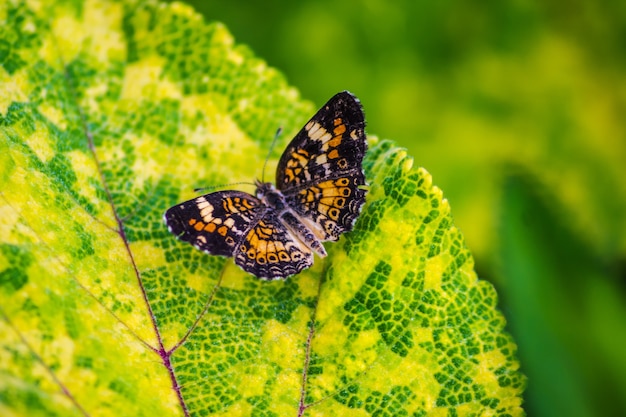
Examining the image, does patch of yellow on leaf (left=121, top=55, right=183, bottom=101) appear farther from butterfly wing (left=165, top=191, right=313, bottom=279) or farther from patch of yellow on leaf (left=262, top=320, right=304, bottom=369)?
patch of yellow on leaf (left=262, top=320, right=304, bottom=369)

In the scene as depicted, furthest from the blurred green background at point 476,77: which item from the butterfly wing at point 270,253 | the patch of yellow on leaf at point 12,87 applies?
the patch of yellow on leaf at point 12,87

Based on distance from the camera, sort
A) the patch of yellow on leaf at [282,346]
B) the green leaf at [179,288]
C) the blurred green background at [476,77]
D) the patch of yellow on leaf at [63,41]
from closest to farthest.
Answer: the green leaf at [179,288], the patch of yellow on leaf at [282,346], the patch of yellow on leaf at [63,41], the blurred green background at [476,77]

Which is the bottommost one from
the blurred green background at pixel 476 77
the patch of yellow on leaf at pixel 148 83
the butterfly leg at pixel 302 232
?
the butterfly leg at pixel 302 232

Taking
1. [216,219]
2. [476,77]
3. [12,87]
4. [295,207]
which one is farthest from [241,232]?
[476,77]

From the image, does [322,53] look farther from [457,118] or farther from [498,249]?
[498,249]

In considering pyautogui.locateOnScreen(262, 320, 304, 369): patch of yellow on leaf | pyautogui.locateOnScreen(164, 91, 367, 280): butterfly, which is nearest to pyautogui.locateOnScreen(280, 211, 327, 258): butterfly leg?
pyautogui.locateOnScreen(164, 91, 367, 280): butterfly

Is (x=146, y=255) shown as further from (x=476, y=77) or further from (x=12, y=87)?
(x=476, y=77)

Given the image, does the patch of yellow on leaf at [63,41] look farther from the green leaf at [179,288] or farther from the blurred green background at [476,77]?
the blurred green background at [476,77]
